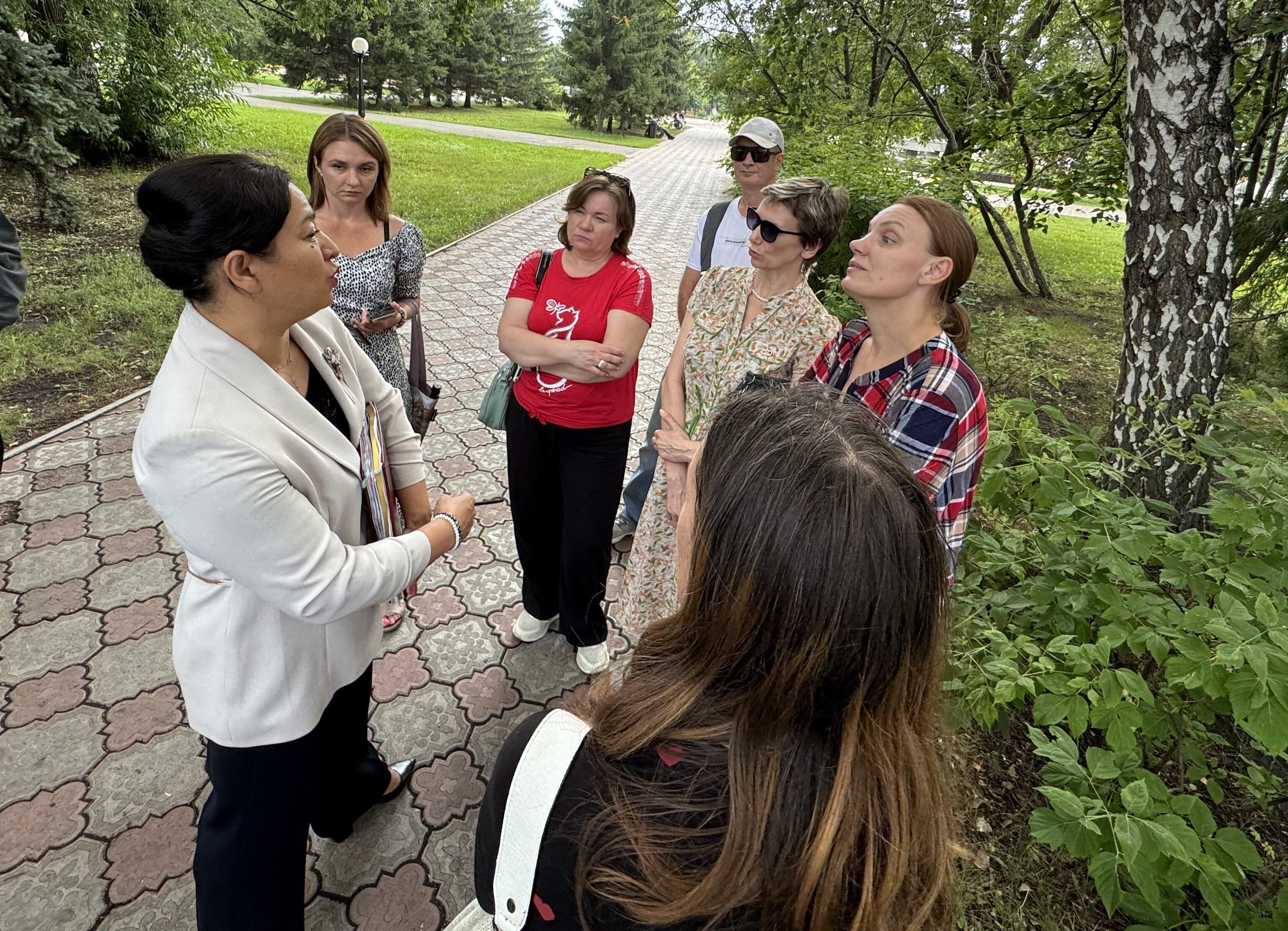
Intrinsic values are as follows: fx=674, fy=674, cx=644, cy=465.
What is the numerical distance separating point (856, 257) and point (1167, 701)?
163 centimetres

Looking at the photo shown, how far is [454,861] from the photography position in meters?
2.17

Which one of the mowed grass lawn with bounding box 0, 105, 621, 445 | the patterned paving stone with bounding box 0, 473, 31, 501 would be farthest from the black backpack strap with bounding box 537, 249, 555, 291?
the patterned paving stone with bounding box 0, 473, 31, 501

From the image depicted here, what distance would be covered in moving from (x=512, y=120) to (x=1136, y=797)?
126ft

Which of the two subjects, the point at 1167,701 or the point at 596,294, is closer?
the point at 1167,701

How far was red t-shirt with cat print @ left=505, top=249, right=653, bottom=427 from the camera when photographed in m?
2.54

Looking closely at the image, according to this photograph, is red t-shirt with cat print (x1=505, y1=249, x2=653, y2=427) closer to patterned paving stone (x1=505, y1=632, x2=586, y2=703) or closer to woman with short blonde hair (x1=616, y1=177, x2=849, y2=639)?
woman with short blonde hair (x1=616, y1=177, x2=849, y2=639)

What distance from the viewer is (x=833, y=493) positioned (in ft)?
2.66

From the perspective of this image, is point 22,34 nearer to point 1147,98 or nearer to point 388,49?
point 1147,98

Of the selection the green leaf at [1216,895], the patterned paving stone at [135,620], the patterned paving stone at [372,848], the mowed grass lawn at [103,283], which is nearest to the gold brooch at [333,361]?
the mowed grass lawn at [103,283]

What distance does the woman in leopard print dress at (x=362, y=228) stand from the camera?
2824 millimetres

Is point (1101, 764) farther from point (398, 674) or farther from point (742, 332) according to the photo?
point (398, 674)

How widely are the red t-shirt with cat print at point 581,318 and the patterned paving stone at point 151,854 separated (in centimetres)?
176

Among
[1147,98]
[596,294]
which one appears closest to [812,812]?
[596,294]

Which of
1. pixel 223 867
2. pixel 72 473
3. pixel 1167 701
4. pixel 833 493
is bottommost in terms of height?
pixel 72 473
